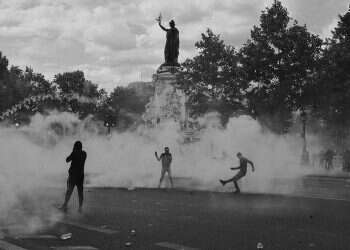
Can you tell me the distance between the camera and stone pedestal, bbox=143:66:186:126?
39562 millimetres

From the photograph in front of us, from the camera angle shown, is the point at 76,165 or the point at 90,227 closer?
the point at 90,227

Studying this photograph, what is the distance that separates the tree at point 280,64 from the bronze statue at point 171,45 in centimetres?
678

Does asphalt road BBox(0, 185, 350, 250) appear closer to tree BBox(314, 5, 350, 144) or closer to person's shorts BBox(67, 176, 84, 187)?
person's shorts BBox(67, 176, 84, 187)

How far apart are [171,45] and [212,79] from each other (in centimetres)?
1235

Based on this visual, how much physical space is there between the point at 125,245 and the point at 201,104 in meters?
44.2

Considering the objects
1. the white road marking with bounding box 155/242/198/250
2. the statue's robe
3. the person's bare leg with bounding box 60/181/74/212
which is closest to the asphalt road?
the white road marking with bounding box 155/242/198/250

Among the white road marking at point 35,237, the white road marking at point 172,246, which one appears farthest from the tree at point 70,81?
the white road marking at point 172,246

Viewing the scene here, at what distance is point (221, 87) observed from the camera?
173 ft

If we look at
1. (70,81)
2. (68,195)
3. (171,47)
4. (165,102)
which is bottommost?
(68,195)

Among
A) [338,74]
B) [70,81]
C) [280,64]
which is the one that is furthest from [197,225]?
[70,81]

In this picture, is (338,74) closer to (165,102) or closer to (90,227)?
(165,102)

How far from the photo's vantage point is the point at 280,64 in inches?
1718

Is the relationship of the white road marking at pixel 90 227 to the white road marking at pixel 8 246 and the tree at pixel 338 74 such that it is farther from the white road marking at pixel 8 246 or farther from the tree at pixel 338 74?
the tree at pixel 338 74

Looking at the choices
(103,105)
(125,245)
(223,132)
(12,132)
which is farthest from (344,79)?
(103,105)
